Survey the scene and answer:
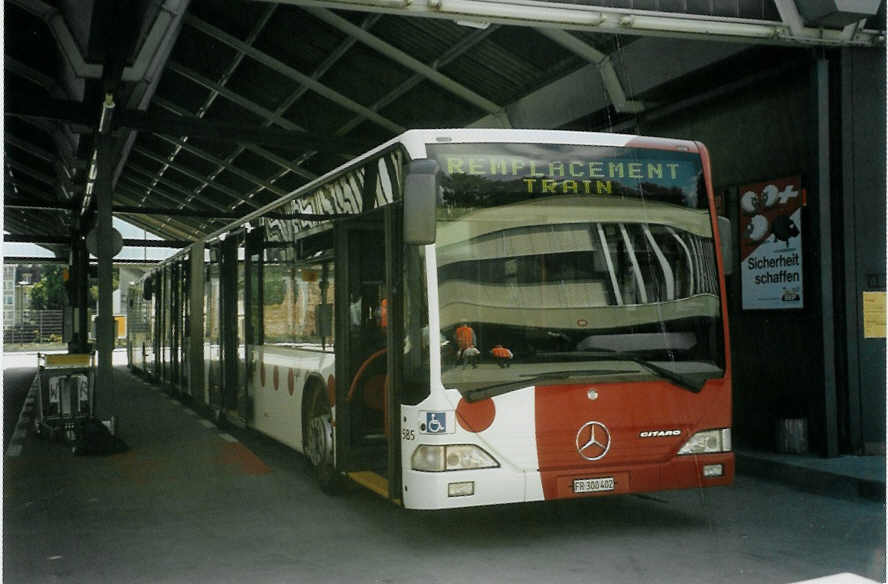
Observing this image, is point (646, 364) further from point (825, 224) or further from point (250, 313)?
point (250, 313)

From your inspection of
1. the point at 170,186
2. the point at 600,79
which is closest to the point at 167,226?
the point at 170,186

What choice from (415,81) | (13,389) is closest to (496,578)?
(415,81)

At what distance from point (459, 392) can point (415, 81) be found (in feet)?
31.1

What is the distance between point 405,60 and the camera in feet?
47.0

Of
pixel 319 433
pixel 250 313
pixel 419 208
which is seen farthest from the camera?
pixel 250 313

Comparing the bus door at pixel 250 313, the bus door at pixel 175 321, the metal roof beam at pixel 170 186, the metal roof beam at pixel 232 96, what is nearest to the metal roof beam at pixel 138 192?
the metal roof beam at pixel 170 186

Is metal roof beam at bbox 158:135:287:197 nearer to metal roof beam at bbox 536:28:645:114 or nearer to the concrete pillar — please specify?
the concrete pillar

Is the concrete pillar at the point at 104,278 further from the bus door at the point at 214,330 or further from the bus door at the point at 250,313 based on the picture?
the bus door at the point at 250,313

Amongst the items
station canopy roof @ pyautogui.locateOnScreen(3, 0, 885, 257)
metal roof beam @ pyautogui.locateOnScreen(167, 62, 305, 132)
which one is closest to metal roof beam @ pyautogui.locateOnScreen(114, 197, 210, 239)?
station canopy roof @ pyautogui.locateOnScreen(3, 0, 885, 257)

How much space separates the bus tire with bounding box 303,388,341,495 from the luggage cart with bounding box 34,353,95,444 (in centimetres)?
527

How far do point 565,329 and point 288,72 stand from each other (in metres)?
10.5

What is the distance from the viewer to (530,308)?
6.55 meters

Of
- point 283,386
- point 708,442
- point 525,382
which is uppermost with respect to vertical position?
point 525,382

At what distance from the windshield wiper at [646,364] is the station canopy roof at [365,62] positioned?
3640 mm
